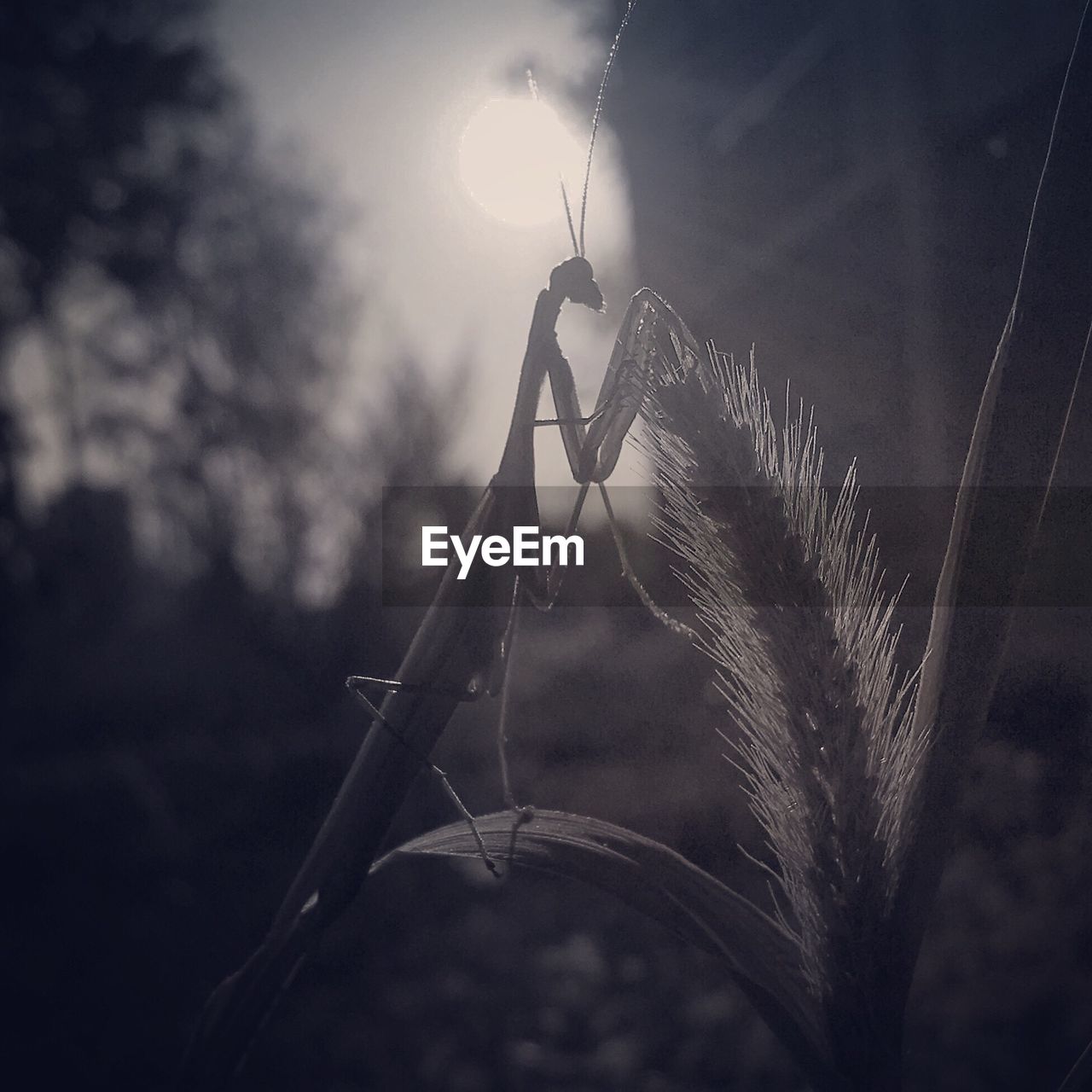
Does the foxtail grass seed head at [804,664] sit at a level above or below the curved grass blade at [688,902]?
above

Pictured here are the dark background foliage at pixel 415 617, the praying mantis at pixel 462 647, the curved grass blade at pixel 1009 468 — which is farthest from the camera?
the dark background foliage at pixel 415 617

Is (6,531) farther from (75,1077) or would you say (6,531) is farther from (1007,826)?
(1007,826)

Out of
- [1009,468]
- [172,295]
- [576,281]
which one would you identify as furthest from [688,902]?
[172,295]

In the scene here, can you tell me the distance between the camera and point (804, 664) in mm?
316

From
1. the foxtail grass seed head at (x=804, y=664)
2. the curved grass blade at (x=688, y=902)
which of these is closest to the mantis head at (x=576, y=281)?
the foxtail grass seed head at (x=804, y=664)

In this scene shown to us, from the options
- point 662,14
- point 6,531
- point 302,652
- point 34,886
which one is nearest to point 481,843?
point 662,14

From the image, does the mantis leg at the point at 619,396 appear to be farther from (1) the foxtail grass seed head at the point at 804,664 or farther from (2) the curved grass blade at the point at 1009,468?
(2) the curved grass blade at the point at 1009,468

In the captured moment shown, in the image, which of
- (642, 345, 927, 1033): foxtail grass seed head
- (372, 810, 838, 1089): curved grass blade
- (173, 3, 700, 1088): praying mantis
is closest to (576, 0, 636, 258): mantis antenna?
(173, 3, 700, 1088): praying mantis

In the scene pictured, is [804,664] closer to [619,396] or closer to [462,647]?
[619,396]

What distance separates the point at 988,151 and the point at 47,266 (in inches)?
58.3

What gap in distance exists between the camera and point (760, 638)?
0.32 m

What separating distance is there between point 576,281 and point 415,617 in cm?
46

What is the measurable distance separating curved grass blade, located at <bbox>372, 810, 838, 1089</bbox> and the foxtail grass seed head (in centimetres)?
3

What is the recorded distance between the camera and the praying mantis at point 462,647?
0.42 m
